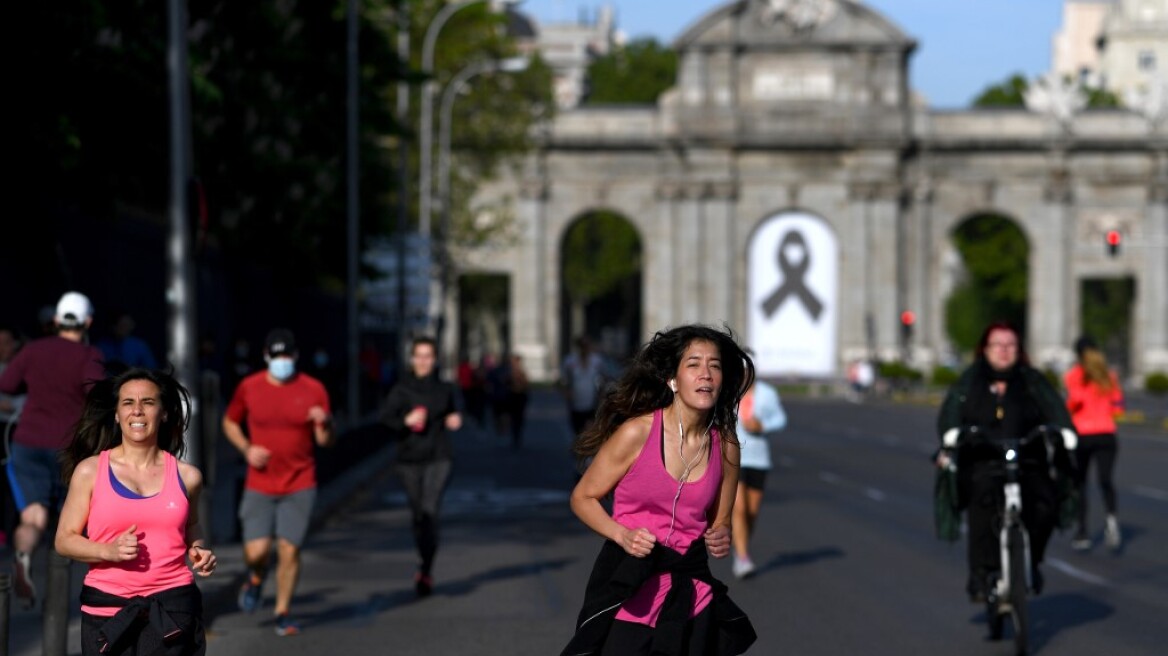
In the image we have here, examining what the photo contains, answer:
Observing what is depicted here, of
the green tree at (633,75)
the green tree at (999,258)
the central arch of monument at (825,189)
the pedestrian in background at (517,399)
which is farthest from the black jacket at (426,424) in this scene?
the green tree at (633,75)

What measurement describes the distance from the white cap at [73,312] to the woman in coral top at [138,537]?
551 cm

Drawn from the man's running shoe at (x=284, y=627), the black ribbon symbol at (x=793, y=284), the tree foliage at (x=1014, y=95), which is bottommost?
the man's running shoe at (x=284, y=627)

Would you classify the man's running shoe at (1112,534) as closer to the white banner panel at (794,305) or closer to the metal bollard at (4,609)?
the metal bollard at (4,609)

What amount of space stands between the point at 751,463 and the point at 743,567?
84 cm

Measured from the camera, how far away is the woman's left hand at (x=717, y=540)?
7.58 m

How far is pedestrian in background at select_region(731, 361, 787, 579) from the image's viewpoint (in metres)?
Answer: 16.6

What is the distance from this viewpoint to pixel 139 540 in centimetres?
810

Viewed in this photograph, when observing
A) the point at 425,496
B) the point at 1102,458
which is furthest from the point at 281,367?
the point at 1102,458

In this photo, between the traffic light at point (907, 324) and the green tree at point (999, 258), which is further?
the green tree at point (999, 258)

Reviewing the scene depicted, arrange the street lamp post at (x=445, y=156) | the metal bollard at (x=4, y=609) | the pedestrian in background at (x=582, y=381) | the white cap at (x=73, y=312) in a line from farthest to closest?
the street lamp post at (x=445, y=156)
the pedestrian in background at (x=582, y=381)
the white cap at (x=73, y=312)
the metal bollard at (x=4, y=609)

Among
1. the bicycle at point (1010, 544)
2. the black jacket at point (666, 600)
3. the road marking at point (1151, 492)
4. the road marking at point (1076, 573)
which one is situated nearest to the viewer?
the black jacket at point (666, 600)

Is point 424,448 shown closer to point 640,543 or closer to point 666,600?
point 666,600

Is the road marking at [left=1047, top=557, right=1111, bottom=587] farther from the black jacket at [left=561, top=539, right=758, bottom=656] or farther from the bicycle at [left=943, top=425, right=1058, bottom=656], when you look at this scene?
the black jacket at [left=561, top=539, right=758, bottom=656]

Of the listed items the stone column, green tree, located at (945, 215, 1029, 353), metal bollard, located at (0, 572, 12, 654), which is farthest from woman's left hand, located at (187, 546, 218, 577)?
green tree, located at (945, 215, 1029, 353)
